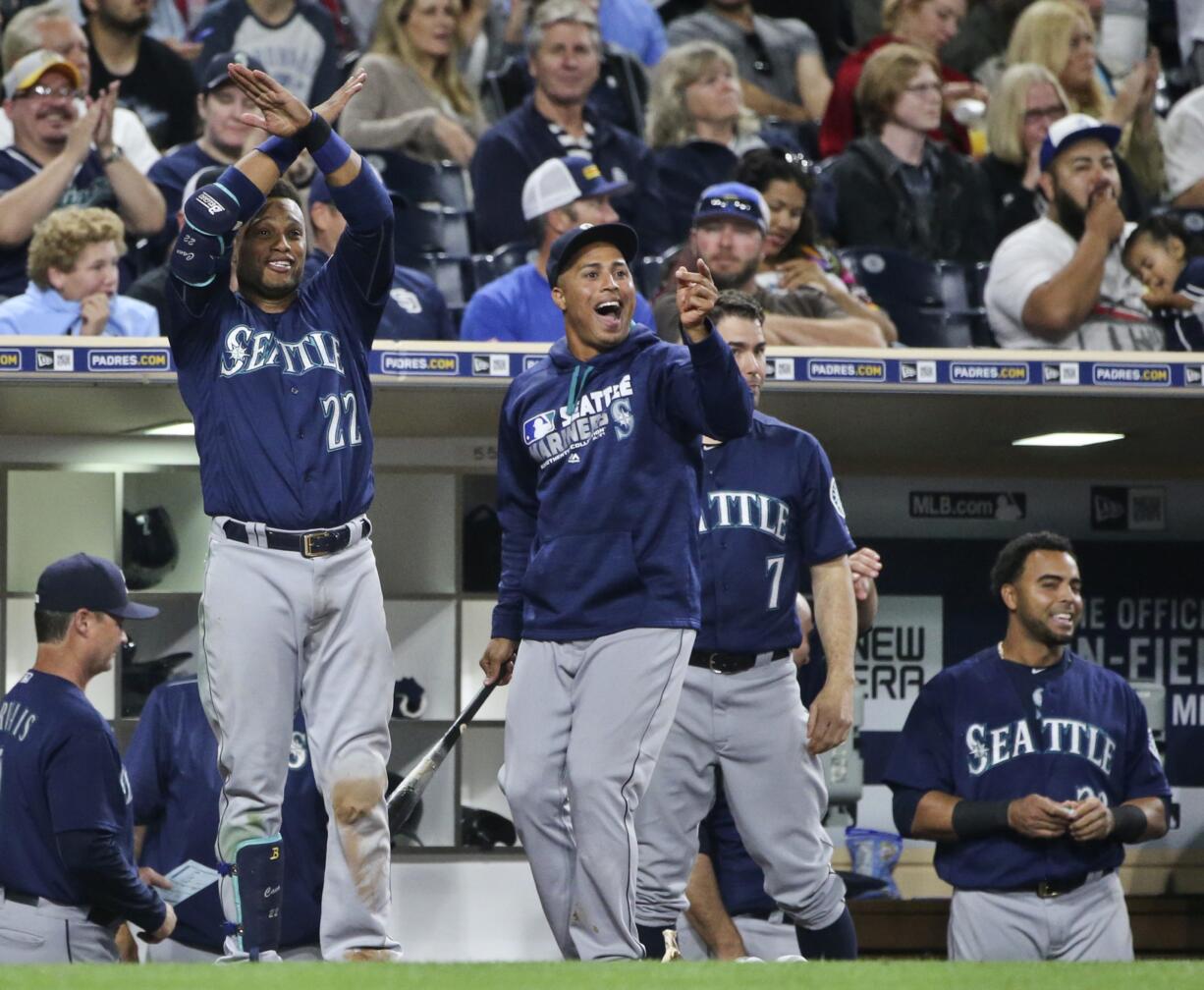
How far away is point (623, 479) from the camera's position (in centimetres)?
394

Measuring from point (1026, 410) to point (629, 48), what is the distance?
366cm

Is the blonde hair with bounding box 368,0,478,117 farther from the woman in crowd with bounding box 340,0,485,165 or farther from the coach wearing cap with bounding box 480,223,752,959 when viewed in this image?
the coach wearing cap with bounding box 480,223,752,959

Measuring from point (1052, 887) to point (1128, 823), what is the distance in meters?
0.27

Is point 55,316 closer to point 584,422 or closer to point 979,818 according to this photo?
point 584,422

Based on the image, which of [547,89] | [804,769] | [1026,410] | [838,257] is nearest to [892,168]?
[838,257]

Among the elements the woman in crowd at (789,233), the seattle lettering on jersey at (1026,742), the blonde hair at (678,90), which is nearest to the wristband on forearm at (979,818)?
the seattle lettering on jersey at (1026,742)

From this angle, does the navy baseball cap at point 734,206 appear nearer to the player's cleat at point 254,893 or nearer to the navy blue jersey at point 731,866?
the navy blue jersey at point 731,866

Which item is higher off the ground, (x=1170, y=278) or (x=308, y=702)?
(x=1170, y=278)

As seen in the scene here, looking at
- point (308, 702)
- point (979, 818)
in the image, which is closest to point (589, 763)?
point (308, 702)

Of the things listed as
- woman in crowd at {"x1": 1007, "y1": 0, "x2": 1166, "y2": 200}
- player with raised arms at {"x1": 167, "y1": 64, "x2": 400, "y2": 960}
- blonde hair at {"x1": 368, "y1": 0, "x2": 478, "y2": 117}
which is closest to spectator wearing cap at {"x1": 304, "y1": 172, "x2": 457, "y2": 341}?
blonde hair at {"x1": 368, "y1": 0, "x2": 478, "y2": 117}

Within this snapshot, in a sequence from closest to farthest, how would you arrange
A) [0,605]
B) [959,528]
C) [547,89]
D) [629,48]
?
1. [0,605]
2. [959,528]
3. [547,89]
4. [629,48]

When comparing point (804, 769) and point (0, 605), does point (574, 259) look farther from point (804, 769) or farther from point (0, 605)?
point (0, 605)

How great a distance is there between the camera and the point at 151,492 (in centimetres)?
639

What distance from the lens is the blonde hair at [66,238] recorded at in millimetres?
5891
